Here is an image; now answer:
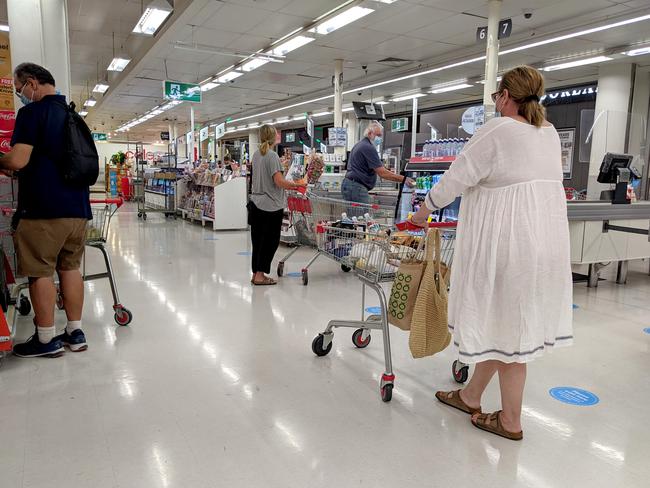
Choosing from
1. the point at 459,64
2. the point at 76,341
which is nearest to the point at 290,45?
the point at 459,64

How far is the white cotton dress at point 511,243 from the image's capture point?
6.52ft

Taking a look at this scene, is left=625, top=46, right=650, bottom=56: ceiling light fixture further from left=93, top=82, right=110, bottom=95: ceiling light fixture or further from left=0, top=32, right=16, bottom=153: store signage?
left=93, top=82, right=110, bottom=95: ceiling light fixture

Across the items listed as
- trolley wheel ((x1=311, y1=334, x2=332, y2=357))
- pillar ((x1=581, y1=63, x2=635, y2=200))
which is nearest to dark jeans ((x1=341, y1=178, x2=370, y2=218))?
trolley wheel ((x1=311, y1=334, x2=332, y2=357))

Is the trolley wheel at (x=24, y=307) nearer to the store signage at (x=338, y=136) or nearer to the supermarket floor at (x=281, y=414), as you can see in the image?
the supermarket floor at (x=281, y=414)

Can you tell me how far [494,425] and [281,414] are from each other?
3.30 feet

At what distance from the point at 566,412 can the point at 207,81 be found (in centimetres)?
1437

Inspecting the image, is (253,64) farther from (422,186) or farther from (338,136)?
(422,186)

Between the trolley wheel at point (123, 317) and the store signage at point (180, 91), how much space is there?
32.1 feet

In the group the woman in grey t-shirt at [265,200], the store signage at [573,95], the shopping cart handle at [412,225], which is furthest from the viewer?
the store signage at [573,95]

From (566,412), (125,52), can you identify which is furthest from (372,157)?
(125,52)

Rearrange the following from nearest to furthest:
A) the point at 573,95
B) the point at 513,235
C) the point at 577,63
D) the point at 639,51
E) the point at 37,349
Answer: the point at 513,235
the point at 37,349
the point at 639,51
the point at 577,63
the point at 573,95

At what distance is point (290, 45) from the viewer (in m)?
10.4

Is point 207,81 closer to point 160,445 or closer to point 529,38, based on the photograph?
point 529,38

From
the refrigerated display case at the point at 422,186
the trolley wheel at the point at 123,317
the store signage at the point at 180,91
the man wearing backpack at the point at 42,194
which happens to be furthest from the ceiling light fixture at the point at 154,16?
the trolley wheel at the point at 123,317
